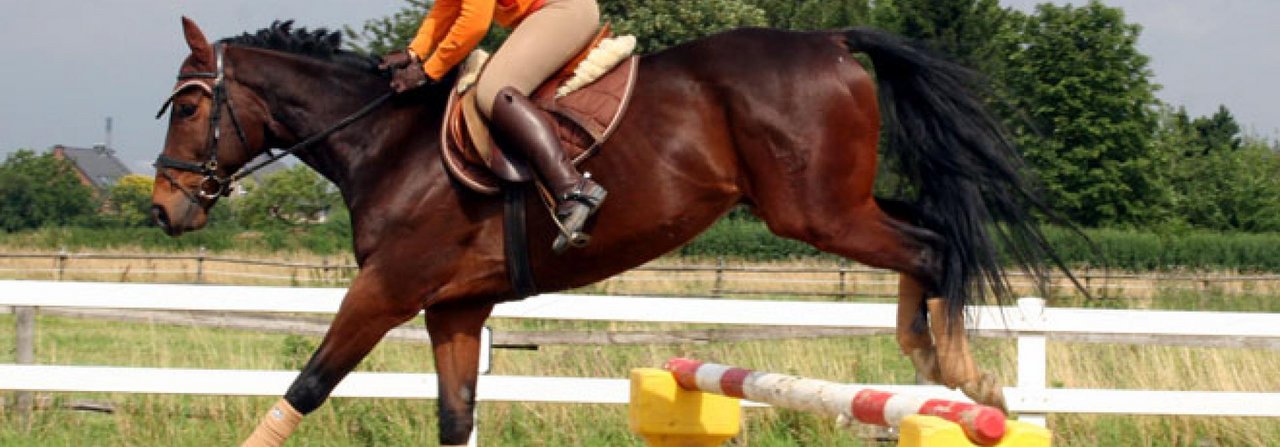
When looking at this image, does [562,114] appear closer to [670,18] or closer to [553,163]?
[553,163]

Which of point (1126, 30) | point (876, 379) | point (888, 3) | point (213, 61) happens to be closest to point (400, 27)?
point (888, 3)

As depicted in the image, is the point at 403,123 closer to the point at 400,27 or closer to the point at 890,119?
the point at 890,119

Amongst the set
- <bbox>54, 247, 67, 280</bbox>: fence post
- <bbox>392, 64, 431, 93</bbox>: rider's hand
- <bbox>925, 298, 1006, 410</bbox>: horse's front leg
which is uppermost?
<bbox>392, 64, 431, 93</bbox>: rider's hand

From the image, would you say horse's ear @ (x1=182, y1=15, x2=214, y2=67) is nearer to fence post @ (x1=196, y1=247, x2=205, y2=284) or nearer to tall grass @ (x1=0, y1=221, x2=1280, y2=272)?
fence post @ (x1=196, y1=247, x2=205, y2=284)

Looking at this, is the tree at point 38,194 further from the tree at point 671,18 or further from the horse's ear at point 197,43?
the horse's ear at point 197,43

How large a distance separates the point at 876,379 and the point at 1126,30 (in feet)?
109

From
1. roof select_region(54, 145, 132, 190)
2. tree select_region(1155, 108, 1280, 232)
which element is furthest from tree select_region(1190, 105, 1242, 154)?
roof select_region(54, 145, 132, 190)

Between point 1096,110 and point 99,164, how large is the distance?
82.6m

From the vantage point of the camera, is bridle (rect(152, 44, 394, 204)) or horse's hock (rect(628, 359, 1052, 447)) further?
bridle (rect(152, 44, 394, 204))

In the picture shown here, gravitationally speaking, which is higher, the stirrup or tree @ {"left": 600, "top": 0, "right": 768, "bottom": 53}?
tree @ {"left": 600, "top": 0, "right": 768, "bottom": 53}

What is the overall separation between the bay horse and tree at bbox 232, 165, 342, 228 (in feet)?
127

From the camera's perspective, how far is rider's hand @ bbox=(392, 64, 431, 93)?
5.68 meters

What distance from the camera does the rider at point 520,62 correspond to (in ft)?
17.2

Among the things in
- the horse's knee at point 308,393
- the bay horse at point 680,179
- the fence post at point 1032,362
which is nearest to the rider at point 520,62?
the bay horse at point 680,179
